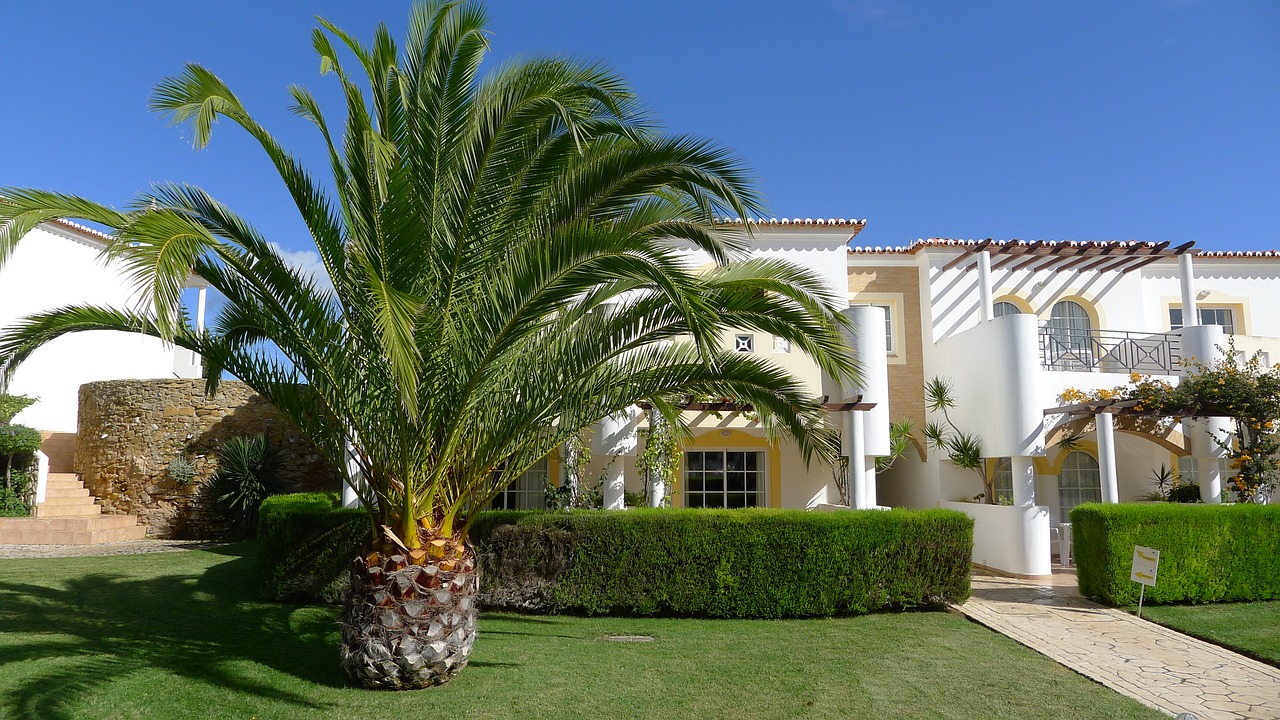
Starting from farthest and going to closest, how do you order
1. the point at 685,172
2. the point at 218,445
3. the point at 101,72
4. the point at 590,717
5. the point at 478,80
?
the point at 218,445 < the point at 101,72 < the point at 478,80 < the point at 685,172 < the point at 590,717

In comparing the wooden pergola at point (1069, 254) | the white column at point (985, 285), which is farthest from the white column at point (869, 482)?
the wooden pergola at point (1069, 254)

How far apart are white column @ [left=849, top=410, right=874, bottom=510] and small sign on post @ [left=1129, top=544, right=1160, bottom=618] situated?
160 inches

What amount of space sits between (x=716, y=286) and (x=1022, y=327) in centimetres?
980

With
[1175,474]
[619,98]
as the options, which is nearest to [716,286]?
[619,98]

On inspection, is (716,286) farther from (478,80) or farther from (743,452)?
(743,452)

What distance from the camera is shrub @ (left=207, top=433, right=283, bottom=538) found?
54.4 ft

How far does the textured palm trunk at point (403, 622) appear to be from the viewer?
21.7ft

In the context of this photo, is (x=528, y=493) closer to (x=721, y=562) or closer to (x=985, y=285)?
(x=721, y=562)

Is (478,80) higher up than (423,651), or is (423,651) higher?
(478,80)

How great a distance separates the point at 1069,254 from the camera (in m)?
16.8

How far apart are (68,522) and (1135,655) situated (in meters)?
18.5

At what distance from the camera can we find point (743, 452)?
16.3m

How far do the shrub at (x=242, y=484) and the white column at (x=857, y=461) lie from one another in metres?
12.2

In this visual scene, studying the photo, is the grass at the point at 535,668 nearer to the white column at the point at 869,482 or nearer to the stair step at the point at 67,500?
the white column at the point at 869,482
